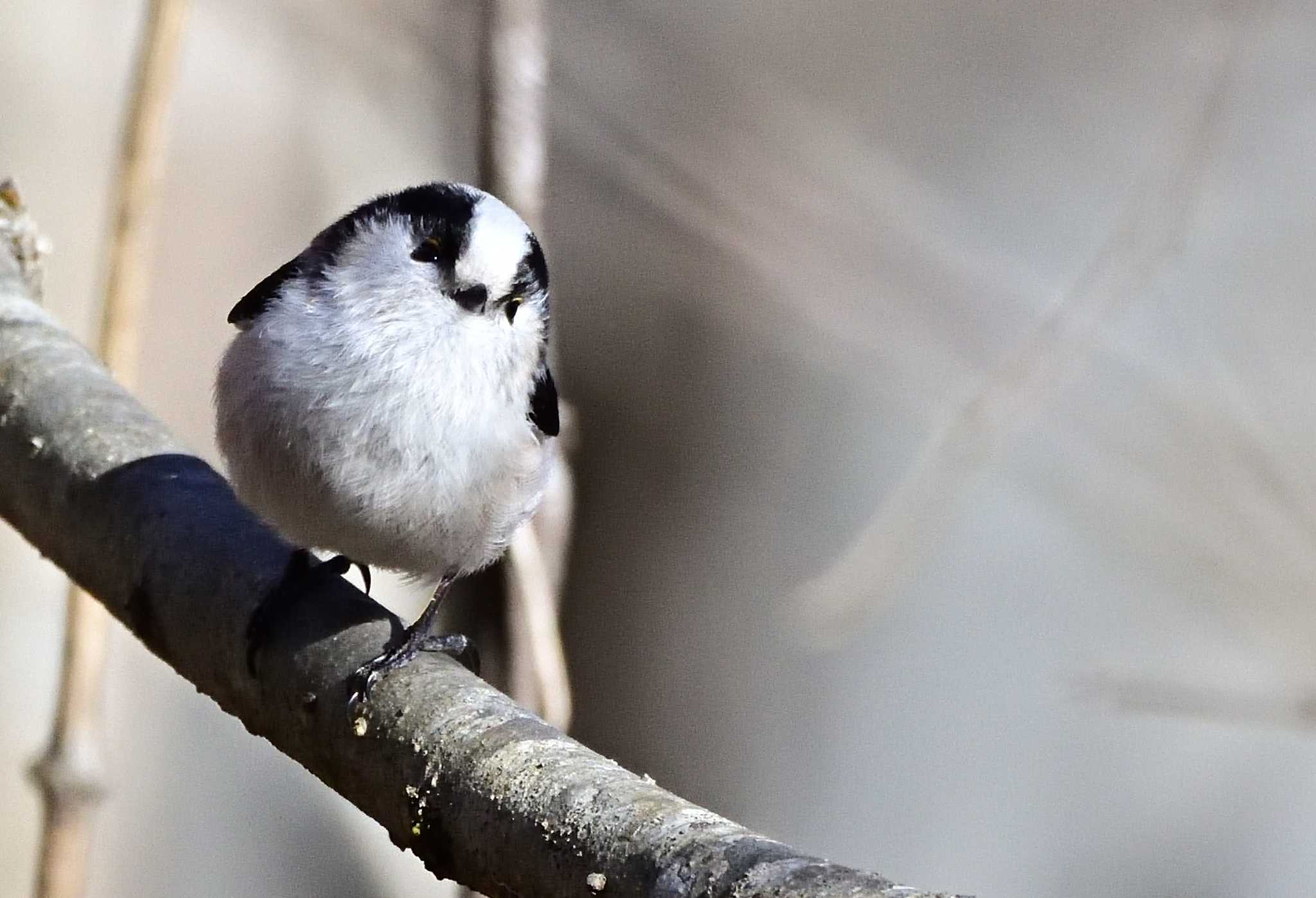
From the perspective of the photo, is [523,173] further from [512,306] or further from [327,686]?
[327,686]

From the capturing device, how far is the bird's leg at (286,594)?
4.53 ft

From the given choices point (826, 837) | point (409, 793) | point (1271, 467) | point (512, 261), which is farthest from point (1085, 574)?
point (409, 793)

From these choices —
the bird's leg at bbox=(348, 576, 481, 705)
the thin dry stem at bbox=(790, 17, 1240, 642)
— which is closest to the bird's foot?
the bird's leg at bbox=(348, 576, 481, 705)

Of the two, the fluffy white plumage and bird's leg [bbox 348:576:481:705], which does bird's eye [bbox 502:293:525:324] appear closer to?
the fluffy white plumage

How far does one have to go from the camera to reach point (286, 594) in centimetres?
143

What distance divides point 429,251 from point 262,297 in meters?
0.24

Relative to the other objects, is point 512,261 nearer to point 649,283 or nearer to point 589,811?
point 589,811

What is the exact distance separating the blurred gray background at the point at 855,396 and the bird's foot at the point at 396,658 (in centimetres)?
85

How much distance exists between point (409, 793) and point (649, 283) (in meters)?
3.17

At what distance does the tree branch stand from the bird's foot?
13 mm

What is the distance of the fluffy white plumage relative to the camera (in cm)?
150

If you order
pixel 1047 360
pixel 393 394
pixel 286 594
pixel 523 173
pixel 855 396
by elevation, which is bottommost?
pixel 286 594

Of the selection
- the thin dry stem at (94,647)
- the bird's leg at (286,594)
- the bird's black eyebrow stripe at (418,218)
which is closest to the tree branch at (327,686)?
the bird's leg at (286,594)

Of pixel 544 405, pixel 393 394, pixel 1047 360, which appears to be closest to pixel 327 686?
pixel 393 394
